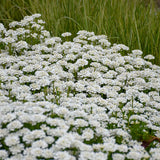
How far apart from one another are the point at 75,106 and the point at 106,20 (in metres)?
3.43

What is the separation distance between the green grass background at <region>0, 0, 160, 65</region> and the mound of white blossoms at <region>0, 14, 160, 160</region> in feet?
3.04

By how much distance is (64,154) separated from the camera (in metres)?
2.33

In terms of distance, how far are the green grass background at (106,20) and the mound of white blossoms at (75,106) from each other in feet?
3.04

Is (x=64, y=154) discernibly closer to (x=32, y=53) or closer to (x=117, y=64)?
(x=117, y=64)

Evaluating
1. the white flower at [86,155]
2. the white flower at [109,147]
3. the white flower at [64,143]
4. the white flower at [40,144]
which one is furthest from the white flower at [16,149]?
the white flower at [109,147]

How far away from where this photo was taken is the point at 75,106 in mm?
3080

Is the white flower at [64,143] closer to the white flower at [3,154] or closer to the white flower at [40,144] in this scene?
the white flower at [40,144]

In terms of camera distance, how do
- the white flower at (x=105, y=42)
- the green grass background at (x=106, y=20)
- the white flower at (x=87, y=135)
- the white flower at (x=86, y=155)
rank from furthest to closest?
the green grass background at (x=106, y=20)
the white flower at (x=105, y=42)
the white flower at (x=87, y=135)
the white flower at (x=86, y=155)

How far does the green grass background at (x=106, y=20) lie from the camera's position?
572 cm

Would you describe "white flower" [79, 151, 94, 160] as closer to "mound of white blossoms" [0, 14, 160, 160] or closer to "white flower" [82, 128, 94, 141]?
"mound of white blossoms" [0, 14, 160, 160]

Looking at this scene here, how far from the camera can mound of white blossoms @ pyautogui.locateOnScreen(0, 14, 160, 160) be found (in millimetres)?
2541

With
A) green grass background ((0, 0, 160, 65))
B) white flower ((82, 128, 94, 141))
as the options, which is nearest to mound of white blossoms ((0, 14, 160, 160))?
white flower ((82, 128, 94, 141))

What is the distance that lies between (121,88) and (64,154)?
1.98m

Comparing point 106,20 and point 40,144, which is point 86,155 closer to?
point 40,144
